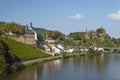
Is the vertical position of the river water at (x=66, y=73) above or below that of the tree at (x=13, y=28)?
below

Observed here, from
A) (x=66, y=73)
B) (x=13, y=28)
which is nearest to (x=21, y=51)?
(x=66, y=73)

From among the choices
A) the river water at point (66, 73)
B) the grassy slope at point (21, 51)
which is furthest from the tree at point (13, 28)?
the river water at point (66, 73)

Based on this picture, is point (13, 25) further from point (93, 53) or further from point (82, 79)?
point (82, 79)

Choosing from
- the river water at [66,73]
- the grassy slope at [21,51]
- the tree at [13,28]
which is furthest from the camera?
the tree at [13,28]

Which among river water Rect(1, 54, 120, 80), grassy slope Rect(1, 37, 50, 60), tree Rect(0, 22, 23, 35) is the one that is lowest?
river water Rect(1, 54, 120, 80)

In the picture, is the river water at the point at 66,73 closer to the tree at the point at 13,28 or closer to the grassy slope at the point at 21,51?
the grassy slope at the point at 21,51

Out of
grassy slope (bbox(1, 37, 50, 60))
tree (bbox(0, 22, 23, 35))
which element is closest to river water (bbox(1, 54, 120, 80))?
grassy slope (bbox(1, 37, 50, 60))

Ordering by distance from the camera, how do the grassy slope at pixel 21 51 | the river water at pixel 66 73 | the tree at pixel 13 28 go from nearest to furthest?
1. the river water at pixel 66 73
2. the grassy slope at pixel 21 51
3. the tree at pixel 13 28

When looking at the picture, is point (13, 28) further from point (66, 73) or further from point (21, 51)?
point (66, 73)

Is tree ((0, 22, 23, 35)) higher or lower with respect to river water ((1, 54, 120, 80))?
higher

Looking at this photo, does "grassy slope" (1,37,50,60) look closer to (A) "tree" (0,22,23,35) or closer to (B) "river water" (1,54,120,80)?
(B) "river water" (1,54,120,80)

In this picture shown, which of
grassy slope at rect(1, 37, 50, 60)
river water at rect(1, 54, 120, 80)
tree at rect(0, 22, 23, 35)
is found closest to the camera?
river water at rect(1, 54, 120, 80)

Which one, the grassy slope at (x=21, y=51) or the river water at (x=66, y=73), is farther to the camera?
the grassy slope at (x=21, y=51)

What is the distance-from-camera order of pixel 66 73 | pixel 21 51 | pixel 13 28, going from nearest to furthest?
pixel 66 73 < pixel 21 51 < pixel 13 28
